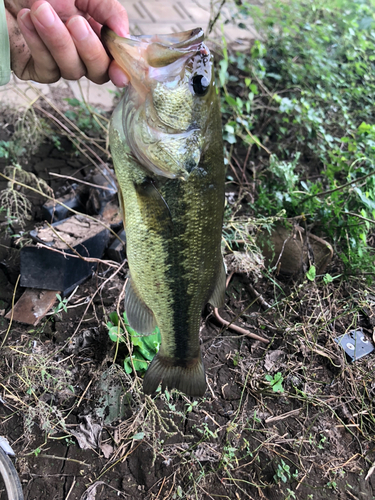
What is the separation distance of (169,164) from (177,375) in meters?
0.95

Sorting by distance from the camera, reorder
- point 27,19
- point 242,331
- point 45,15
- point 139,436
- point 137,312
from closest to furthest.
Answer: point 45,15
point 27,19
point 137,312
point 139,436
point 242,331

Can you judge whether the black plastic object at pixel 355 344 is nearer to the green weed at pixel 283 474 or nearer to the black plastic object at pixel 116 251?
the green weed at pixel 283 474

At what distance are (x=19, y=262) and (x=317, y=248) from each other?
95.3 inches

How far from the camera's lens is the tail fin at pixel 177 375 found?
1603 millimetres

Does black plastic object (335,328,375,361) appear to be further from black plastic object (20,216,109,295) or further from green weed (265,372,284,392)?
black plastic object (20,216,109,295)

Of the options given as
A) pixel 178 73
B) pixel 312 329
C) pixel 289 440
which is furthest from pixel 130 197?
pixel 312 329

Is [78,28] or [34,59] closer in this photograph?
[78,28]

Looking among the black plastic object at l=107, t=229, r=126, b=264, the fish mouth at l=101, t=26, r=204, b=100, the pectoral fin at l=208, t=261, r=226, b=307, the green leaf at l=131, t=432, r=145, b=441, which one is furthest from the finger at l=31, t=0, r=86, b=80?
the green leaf at l=131, t=432, r=145, b=441

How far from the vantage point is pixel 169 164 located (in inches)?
47.1

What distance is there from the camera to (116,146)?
1.21 metres

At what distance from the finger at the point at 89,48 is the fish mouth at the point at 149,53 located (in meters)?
0.04

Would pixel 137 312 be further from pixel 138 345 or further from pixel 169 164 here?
pixel 138 345

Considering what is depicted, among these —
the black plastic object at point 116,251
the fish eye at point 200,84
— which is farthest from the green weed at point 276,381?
the fish eye at point 200,84

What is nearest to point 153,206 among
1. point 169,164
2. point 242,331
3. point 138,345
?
point 169,164
